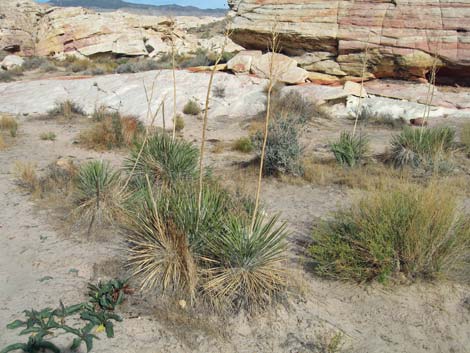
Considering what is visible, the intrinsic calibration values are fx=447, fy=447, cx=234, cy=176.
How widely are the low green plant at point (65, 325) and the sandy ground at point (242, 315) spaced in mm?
98

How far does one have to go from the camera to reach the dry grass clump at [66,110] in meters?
13.3

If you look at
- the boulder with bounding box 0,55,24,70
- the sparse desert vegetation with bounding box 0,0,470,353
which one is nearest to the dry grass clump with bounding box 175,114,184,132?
the sparse desert vegetation with bounding box 0,0,470,353

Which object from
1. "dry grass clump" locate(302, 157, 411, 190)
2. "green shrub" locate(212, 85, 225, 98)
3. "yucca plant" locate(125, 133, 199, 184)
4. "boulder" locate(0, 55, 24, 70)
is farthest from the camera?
"boulder" locate(0, 55, 24, 70)

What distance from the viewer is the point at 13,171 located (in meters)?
7.80

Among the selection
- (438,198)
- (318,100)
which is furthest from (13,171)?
(318,100)

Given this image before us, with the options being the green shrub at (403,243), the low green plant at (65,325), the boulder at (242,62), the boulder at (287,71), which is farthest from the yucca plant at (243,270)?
the boulder at (242,62)

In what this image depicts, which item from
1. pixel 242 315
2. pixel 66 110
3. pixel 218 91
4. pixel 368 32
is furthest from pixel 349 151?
pixel 66 110

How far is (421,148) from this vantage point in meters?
8.48

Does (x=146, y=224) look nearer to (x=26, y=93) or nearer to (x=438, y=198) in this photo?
(x=438, y=198)

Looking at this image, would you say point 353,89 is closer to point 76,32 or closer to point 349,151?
point 349,151

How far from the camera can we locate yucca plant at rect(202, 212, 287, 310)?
3.91 m

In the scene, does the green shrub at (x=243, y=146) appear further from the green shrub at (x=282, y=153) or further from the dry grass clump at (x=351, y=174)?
the dry grass clump at (x=351, y=174)

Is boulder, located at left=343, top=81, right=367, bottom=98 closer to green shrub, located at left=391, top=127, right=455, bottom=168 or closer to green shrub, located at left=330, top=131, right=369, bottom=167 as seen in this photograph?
green shrub, located at left=391, top=127, right=455, bottom=168

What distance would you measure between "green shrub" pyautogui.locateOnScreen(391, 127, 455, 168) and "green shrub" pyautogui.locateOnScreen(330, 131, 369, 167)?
676mm
